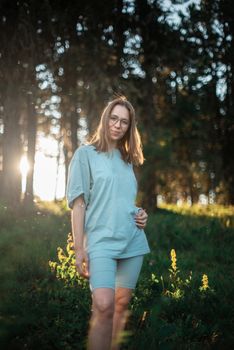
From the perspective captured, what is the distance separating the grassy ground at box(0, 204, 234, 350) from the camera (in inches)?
172

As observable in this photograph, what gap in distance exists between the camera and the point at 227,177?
2122 centimetres

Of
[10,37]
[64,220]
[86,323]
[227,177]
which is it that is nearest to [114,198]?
[86,323]

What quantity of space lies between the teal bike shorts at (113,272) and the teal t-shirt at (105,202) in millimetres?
59

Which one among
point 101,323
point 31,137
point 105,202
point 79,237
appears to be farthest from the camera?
point 31,137

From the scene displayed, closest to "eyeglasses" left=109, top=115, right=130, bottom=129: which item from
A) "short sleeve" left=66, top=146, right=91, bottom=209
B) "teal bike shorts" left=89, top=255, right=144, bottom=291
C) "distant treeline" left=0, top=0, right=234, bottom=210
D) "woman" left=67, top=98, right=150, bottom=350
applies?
"woman" left=67, top=98, right=150, bottom=350

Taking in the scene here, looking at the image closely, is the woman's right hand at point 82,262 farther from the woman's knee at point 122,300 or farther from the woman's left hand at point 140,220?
the woman's left hand at point 140,220

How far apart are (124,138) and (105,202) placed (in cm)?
78

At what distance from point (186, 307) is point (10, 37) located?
9741mm

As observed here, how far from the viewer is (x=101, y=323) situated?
3256mm

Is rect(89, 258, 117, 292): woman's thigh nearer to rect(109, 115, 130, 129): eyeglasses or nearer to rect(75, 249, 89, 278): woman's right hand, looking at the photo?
rect(75, 249, 89, 278): woman's right hand

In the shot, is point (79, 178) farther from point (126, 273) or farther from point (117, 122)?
point (126, 273)

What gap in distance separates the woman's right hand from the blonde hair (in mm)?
919

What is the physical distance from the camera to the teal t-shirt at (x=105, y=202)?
356 cm

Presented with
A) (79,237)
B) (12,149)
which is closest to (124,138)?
(79,237)
